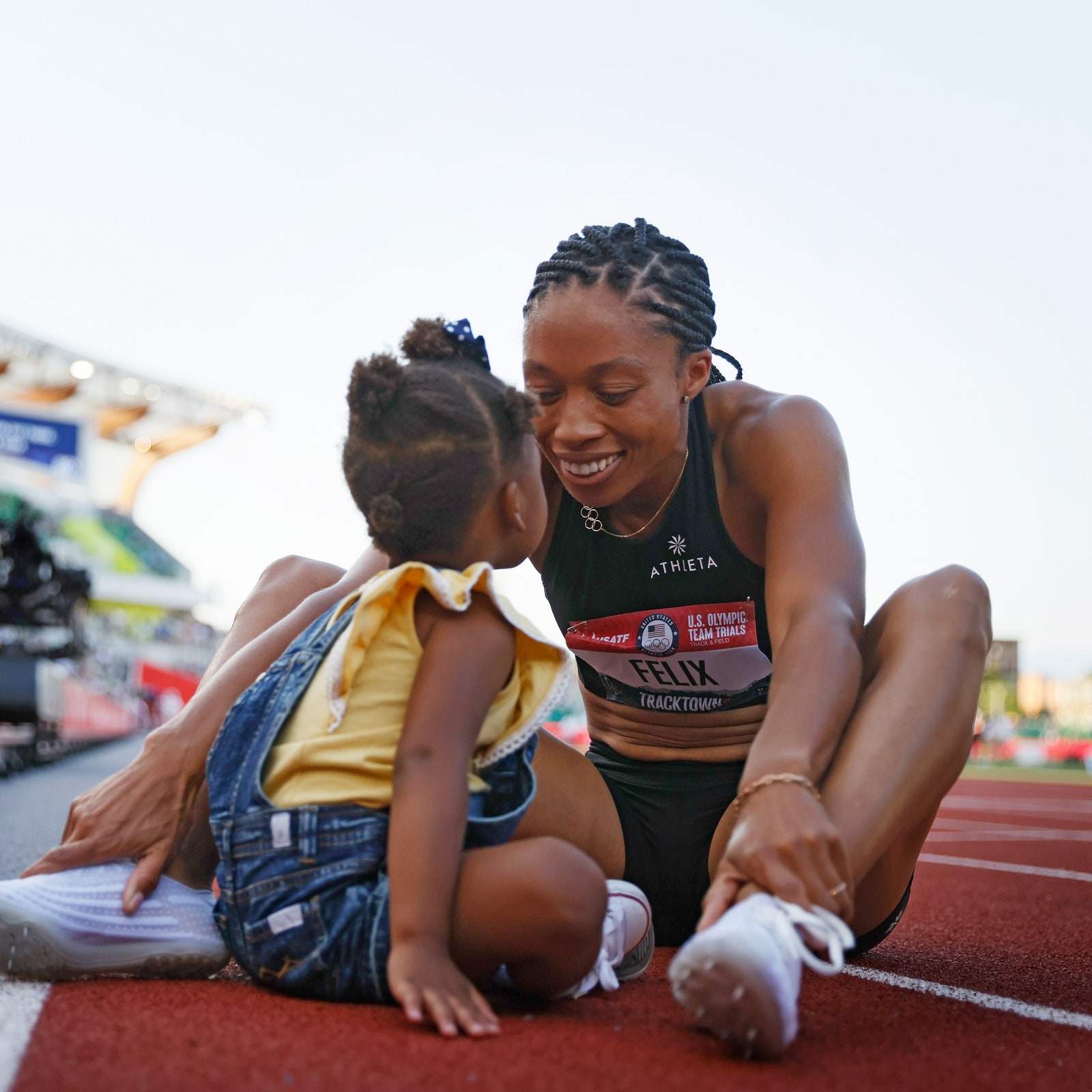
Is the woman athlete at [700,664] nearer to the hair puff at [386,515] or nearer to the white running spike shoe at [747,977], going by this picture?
the white running spike shoe at [747,977]

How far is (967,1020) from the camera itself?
1.63m

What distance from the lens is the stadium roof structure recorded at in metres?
40.0

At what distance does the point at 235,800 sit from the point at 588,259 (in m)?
1.24

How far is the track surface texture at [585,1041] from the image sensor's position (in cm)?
117

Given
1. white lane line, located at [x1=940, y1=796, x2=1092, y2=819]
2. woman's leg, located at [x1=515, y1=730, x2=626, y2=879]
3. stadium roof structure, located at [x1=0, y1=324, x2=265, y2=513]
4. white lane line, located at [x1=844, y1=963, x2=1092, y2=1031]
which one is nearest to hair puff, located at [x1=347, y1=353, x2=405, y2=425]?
woman's leg, located at [x1=515, y1=730, x2=626, y2=879]

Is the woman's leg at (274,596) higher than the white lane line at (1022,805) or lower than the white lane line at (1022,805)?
higher

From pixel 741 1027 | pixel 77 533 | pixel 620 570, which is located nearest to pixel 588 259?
pixel 620 570

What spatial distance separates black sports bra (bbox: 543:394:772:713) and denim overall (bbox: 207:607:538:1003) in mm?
730

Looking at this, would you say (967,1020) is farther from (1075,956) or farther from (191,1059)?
(191,1059)

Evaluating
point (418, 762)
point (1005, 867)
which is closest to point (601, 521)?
point (418, 762)

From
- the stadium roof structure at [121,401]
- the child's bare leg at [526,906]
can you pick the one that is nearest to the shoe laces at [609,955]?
the child's bare leg at [526,906]

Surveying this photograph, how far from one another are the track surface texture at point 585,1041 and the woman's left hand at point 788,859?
18 cm

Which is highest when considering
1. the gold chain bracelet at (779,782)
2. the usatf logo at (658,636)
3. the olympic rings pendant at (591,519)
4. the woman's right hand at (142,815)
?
the olympic rings pendant at (591,519)

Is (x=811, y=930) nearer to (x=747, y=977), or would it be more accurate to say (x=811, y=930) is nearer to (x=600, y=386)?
(x=747, y=977)
